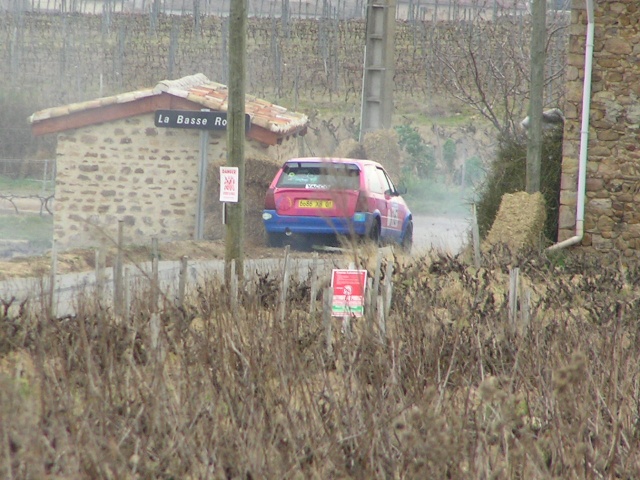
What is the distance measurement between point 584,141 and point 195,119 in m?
8.23

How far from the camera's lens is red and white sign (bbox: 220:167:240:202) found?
13523 mm

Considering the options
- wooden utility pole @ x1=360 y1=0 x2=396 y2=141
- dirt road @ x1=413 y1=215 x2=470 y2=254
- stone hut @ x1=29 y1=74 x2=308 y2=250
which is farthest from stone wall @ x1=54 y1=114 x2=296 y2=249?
wooden utility pole @ x1=360 y1=0 x2=396 y2=141

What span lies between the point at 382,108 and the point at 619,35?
1246cm

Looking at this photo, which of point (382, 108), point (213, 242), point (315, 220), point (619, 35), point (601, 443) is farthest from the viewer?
point (382, 108)

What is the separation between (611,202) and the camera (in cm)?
1592

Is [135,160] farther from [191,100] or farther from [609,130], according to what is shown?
[609,130]

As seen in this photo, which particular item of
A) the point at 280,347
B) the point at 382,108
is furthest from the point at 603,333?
the point at 382,108

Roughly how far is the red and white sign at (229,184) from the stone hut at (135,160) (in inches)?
354

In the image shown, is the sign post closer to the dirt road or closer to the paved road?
the paved road

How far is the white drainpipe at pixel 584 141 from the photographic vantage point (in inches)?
617

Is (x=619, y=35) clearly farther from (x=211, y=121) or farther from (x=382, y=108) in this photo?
(x=382, y=108)

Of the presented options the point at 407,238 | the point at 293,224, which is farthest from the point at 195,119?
the point at 407,238

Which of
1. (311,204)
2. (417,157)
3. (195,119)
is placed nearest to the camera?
(311,204)

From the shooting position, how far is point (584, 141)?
1590cm
